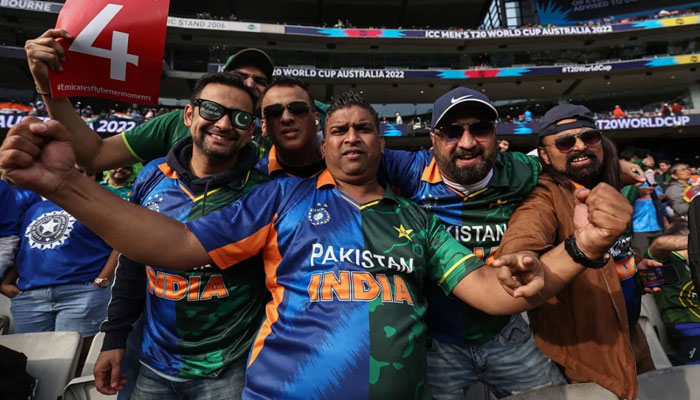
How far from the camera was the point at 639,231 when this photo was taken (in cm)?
574

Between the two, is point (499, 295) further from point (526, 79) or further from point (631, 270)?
point (526, 79)

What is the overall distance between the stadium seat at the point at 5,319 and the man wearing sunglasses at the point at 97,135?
82.3 inches

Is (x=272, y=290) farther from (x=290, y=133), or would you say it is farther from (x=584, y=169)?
(x=584, y=169)

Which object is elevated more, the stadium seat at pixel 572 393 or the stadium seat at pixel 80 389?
the stadium seat at pixel 572 393

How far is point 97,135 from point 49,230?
4.92 feet

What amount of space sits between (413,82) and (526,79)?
7.65 meters

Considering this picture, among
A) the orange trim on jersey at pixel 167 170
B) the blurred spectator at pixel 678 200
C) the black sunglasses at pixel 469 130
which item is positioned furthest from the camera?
the blurred spectator at pixel 678 200

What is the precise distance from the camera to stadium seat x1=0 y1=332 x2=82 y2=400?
6.75 feet

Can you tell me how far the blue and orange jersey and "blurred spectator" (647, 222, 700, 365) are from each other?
3226 millimetres

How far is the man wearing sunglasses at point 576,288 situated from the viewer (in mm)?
1596

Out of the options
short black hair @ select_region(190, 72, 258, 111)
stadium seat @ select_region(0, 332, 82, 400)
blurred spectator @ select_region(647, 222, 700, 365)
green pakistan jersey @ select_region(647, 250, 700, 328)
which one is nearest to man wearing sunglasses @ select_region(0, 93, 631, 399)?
short black hair @ select_region(190, 72, 258, 111)

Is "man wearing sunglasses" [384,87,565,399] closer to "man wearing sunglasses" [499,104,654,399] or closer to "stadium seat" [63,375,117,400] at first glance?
"man wearing sunglasses" [499,104,654,399]

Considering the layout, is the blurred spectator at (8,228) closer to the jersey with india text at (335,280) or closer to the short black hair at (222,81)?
the short black hair at (222,81)

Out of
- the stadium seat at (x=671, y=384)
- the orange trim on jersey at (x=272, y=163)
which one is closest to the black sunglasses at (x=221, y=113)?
the orange trim on jersey at (x=272, y=163)
